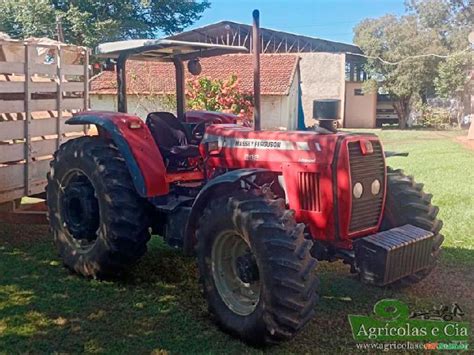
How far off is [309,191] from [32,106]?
10.4ft

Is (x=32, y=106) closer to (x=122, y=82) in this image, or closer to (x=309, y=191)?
(x=122, y=82)

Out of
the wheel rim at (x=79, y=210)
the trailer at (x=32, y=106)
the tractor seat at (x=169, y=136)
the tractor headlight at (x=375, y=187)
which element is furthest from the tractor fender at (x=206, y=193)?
the trailer at (x=32, y=106)

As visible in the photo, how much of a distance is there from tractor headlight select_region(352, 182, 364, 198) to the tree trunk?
89.2 ft

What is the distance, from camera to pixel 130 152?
4.65m

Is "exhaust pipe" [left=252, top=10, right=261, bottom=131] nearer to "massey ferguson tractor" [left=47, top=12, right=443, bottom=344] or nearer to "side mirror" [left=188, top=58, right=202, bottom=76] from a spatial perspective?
"massey ferguson tractor" [left=47, top=12, right=443, bottom=344]

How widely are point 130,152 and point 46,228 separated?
2.48 meters

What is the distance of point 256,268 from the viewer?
379 centimetres

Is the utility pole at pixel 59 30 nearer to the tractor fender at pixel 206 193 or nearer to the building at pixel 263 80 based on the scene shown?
the building at pixel 263 80

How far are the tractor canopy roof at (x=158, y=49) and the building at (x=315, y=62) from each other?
74.8 ft

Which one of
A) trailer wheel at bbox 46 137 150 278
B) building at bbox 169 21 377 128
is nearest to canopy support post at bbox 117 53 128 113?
trailer wheel at bbox 46 137 150 278

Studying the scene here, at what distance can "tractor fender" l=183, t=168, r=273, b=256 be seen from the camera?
3.79 m

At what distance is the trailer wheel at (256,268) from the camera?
3424 millimetres

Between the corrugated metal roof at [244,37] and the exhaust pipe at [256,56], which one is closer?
the exhaust pipe at [256,56]

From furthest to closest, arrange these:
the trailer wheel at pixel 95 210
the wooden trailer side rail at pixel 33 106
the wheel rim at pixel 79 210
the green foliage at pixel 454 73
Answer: the green foliage at pixel 454 73 → the wooden trailer side rail at pixel 33 106 → the wheel rim at pixel 79 210 → the trailer wheel at pixel 95 210
